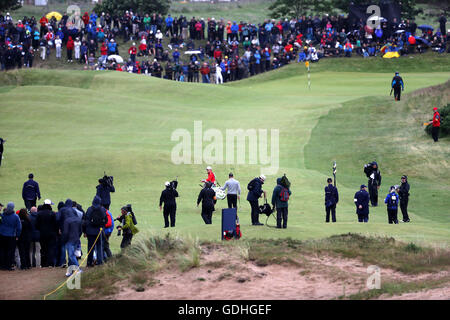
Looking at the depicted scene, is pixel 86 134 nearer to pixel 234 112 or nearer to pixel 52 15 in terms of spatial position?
pixel 234 112

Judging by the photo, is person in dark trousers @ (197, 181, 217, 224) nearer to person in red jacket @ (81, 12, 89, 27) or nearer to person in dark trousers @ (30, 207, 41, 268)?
person in dark trousers @ (30, 207, 41, 268)

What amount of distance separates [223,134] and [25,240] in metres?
22.8

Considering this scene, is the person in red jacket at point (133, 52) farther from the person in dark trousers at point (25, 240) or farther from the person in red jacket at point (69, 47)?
the person in dark trousers at point (25, 240)

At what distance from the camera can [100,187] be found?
84.7 feet

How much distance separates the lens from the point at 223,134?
4184 centimetres

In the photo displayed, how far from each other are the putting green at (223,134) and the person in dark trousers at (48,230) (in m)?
2.29

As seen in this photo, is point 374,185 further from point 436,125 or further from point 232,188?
point 436,125

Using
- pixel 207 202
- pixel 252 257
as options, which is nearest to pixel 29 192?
pixel 207 202

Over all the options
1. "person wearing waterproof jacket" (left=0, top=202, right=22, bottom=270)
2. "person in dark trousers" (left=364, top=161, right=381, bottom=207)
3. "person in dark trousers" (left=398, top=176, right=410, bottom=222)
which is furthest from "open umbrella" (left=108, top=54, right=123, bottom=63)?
"person wearing waterproof jacket" (left=0, top=202, right=22, bottom=270)

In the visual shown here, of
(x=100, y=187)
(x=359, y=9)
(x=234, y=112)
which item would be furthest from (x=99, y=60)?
(x=100, y=187)

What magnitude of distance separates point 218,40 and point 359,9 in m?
12.5

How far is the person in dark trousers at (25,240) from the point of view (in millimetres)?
19859

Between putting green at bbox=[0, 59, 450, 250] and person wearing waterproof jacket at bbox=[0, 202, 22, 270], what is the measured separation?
317cm

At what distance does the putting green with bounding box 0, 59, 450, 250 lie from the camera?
28.3m
